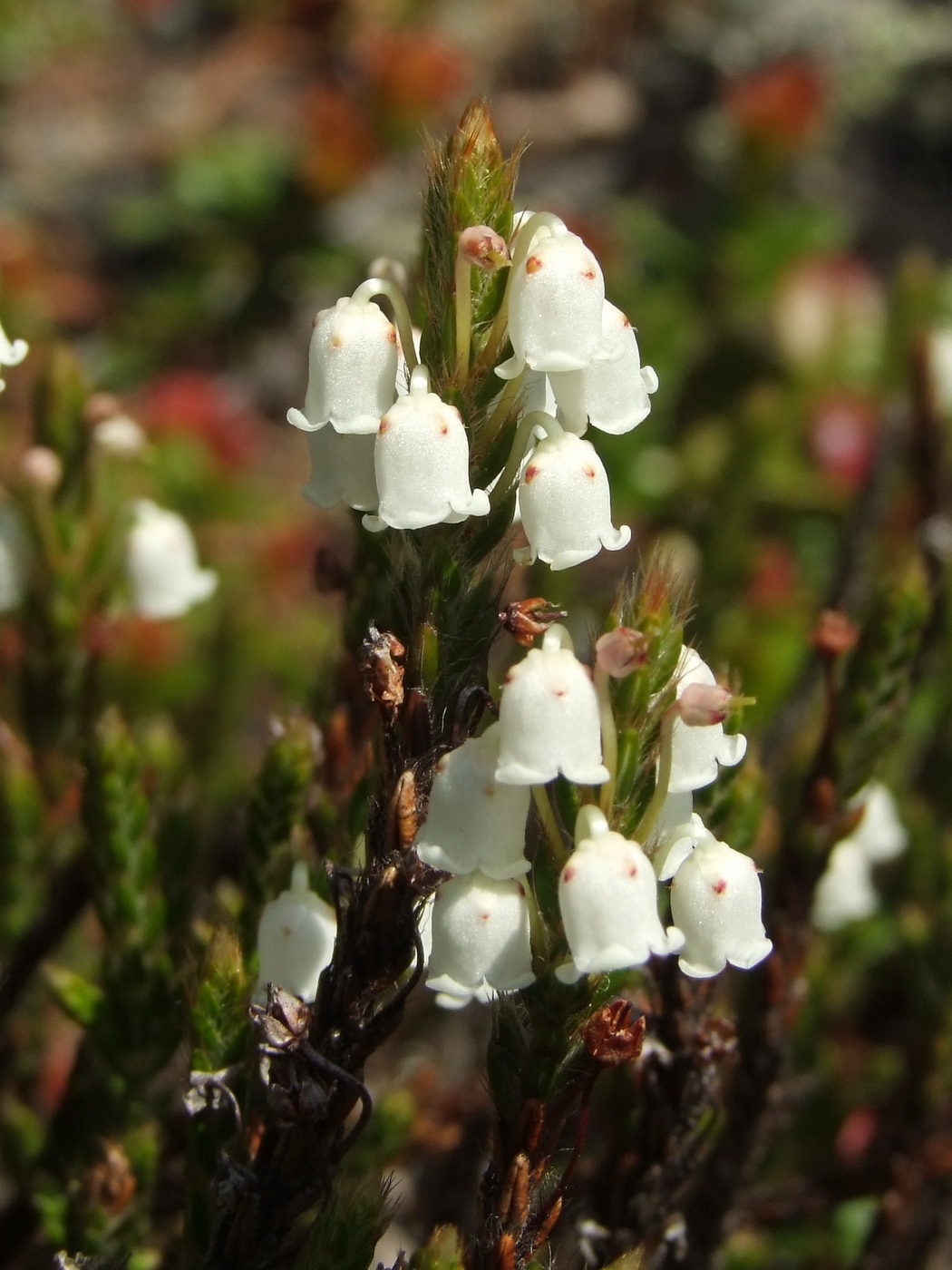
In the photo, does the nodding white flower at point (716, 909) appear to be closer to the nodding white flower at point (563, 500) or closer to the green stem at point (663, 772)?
the green stem at point (663, 772)

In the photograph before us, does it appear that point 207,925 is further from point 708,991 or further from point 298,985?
point 708,991

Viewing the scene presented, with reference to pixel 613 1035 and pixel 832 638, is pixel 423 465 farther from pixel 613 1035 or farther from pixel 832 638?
pixel 832 638

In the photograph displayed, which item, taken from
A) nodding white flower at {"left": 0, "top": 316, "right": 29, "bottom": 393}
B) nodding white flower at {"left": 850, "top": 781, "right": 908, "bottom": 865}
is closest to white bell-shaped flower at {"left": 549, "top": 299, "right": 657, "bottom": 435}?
nodding white flower at {"left": 0, "top": 316, "right": 29, "bottom": 393}

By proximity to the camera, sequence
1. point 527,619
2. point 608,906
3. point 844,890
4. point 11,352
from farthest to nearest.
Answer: point 844,890
point 11,352
point 527,619
point 608,906

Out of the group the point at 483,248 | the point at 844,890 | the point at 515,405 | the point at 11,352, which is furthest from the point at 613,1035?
the point at 844,890


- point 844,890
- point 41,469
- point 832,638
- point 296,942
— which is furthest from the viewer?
point 844,890

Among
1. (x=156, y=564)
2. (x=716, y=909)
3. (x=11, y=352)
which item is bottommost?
(x=156, y=564)

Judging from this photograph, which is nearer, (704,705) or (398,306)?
(704,705)

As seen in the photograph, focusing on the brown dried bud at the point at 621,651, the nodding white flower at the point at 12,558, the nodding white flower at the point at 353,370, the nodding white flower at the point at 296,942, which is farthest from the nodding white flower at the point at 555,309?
the nodding white flower at the point at 12,558
